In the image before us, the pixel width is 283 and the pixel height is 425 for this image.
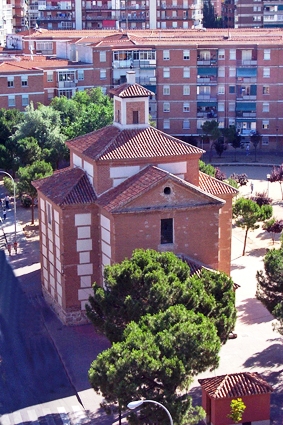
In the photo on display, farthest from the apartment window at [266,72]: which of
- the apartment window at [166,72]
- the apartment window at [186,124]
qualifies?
the apartment window at [166,72]

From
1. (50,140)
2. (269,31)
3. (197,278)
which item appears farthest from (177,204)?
(269,31)

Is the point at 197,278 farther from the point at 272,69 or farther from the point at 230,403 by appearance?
the point at 272,69

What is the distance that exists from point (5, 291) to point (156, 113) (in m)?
42.4

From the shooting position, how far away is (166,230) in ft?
152

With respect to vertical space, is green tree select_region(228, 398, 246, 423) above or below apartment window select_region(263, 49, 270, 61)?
below

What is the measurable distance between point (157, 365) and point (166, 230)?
1385 centimetres

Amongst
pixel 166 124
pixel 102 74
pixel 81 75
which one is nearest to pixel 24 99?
pixel 81 75

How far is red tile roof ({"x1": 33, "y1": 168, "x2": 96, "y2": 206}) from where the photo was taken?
157ft

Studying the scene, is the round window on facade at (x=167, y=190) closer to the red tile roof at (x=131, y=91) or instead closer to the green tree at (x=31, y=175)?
the red tile roof at (x=131, y=91)

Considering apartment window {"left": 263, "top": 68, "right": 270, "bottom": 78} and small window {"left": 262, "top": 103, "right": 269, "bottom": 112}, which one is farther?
small window {"left": 262, "top": 103, "right": 269, "bottom": 112}

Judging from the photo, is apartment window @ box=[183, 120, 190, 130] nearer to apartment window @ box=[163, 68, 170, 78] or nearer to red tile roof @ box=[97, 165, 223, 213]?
apartment window @ box=[163, 68, 170, 78]

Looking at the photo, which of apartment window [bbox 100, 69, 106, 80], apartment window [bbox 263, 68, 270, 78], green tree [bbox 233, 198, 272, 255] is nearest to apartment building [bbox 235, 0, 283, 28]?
apartment window [bbox 263, 68, 270, 78]

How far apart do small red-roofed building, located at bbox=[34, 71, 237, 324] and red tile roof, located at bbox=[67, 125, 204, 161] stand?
2.0 inches

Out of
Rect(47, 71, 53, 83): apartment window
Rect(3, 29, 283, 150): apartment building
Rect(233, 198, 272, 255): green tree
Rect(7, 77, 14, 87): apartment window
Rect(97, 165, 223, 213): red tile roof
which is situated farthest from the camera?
Rect(3, 29, 283, 150): apartment building
